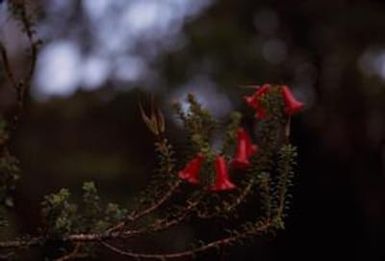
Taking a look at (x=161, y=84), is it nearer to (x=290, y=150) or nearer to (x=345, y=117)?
(x=345, y=117)

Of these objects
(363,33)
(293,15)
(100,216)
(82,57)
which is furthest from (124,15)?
(100,216)

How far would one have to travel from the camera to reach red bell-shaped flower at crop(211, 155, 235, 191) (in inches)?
43.7

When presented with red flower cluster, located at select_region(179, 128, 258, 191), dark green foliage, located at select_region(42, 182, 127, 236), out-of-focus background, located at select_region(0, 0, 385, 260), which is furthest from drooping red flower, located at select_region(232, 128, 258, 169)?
out-of-focus background, located at select_region(0, 0, 385, 260)

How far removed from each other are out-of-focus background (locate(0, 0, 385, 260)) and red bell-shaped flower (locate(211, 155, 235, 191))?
3.16 meters

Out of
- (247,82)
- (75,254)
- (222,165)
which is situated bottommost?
(75,254)

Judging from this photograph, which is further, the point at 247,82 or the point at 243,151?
the point at 247,82

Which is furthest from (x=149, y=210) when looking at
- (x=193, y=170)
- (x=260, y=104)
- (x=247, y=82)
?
(x=247, y=82)

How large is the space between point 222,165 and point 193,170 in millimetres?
44

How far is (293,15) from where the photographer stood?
562cm

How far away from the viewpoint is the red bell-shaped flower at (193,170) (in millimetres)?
1098

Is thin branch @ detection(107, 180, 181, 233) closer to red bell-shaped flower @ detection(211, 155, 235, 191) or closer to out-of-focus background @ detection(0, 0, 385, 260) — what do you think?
red bell-shaped flower @ detection(211, 155, 235, 191)

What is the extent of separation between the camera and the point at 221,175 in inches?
44.1

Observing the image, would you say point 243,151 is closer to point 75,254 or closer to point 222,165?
point 222,165

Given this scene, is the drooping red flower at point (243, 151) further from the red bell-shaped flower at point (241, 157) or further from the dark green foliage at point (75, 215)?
the dark green foliage at point (75, 215)
